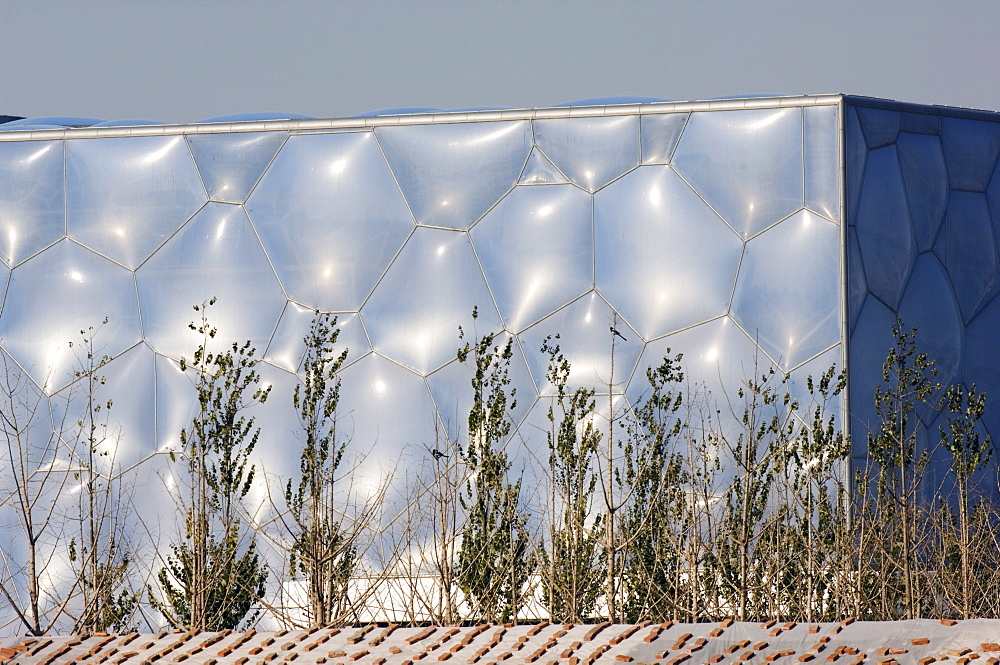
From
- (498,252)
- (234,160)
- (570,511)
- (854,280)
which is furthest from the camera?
(234,160)

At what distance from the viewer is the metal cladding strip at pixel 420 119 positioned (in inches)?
450

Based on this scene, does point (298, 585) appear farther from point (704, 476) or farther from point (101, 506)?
point (704, 476)

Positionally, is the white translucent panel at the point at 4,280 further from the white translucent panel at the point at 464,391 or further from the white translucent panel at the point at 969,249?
the white translucent panel at the point at 969,249

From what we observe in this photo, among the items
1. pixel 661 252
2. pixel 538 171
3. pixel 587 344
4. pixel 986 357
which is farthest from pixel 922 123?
pixel 587 344

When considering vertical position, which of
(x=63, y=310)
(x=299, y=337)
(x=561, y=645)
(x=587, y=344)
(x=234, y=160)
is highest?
(x=234, y=160)

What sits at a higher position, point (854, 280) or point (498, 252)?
point (498, 252)

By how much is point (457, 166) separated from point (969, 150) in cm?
→ 473

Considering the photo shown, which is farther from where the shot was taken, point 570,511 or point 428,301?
point 428,301

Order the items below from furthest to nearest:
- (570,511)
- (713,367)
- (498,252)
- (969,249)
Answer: (969,249) < (498,252) < (713,367) < (570,511)

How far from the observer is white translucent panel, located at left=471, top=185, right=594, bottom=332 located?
11.6 metres

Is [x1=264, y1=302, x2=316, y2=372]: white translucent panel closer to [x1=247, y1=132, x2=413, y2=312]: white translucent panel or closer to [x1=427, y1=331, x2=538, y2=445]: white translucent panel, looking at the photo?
[x1=247, y1=132, x2=413, y2=312]: white translucent panel

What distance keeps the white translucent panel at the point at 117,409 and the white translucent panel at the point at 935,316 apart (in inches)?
268

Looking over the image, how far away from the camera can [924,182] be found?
11820 mm

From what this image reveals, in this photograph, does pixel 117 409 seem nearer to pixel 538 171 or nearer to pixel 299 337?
pixel 299 337
